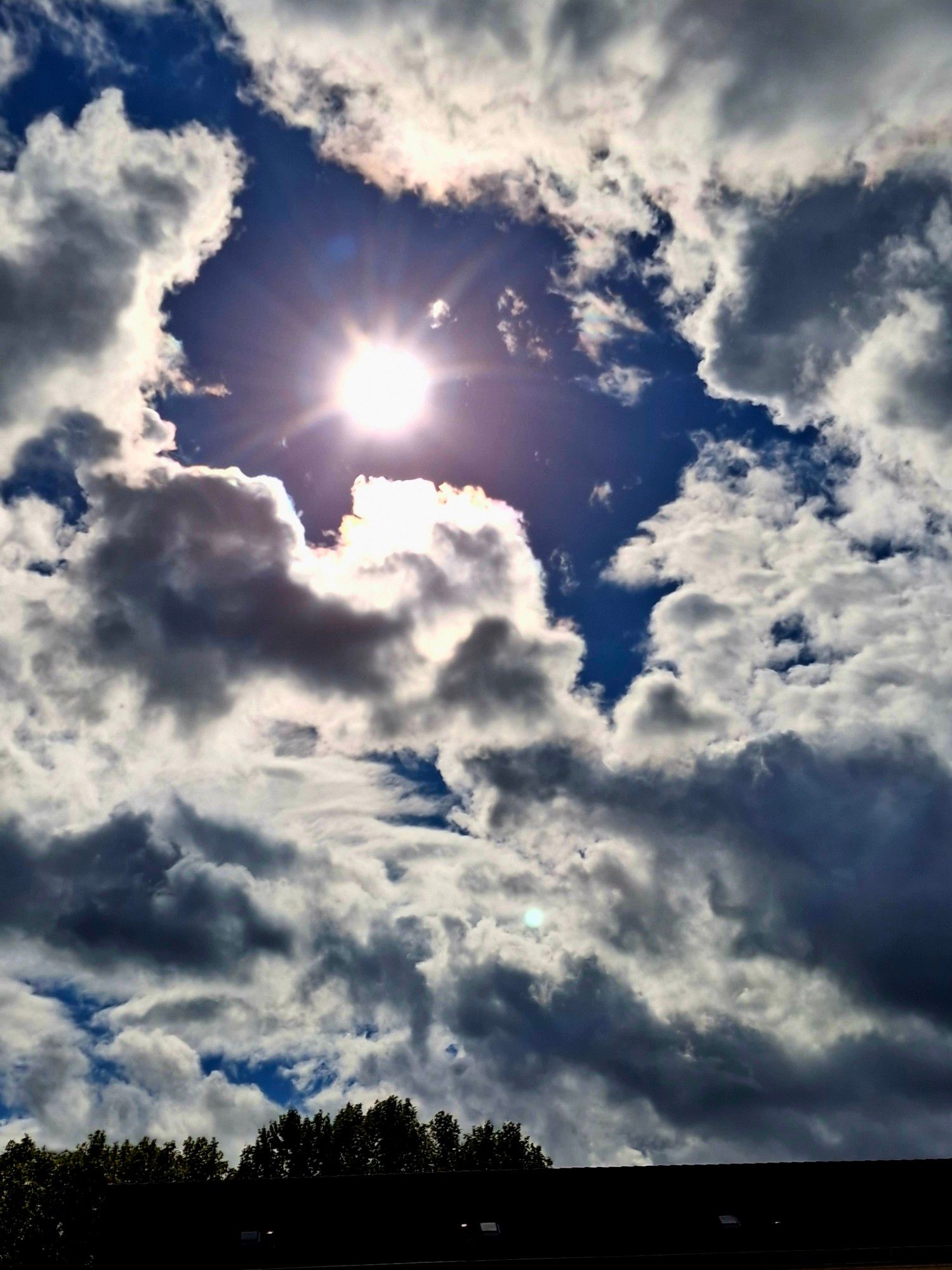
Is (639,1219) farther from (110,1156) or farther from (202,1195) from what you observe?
(110,1156)

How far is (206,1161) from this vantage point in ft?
187

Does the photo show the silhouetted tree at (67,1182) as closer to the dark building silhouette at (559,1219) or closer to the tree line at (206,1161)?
the tree line at (206,1161)

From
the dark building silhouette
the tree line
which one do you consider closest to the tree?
the tree line

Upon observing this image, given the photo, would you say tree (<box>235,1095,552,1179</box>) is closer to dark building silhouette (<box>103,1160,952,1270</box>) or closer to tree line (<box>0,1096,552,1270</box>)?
tree line (<box>0,1096,552,1270</box>)

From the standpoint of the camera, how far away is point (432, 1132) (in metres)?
59.9

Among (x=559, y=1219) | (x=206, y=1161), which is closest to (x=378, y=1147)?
(x=206, y=1161)

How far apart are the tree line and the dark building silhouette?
17620 mm

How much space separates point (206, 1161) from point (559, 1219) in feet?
122

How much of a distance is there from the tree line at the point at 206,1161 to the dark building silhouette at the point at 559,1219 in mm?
17620

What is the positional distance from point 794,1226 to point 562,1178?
31.1ft

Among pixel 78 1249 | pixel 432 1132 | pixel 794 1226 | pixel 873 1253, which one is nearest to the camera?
pixel 873 1253

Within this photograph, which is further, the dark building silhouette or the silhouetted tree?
the silhouetted tree

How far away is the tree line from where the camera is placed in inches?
1879

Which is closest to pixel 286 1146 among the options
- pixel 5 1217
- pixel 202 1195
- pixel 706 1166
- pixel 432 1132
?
pixel 432 1132
